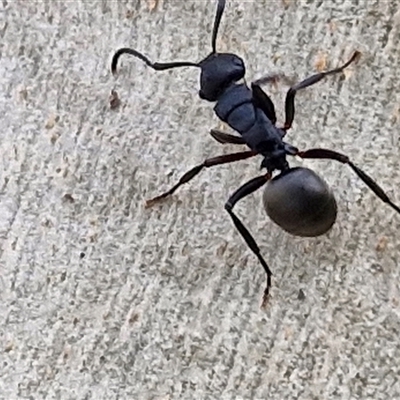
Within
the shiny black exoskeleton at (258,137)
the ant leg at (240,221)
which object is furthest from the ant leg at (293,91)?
the ant leg at (240,221)

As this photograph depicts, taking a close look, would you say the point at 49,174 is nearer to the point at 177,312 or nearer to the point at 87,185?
the point at 87,185

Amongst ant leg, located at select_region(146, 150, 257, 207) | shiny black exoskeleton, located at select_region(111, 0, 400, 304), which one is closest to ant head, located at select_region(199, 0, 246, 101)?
shiny black exoskeleton, located at select_region(111, 0, 400, 304)

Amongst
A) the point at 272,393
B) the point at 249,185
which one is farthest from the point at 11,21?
the point at 272,393

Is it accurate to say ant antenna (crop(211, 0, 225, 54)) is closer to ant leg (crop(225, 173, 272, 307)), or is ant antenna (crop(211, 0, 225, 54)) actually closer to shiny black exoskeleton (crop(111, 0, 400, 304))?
shiny black exoskeleton (crop(111, 0, 400, 304))

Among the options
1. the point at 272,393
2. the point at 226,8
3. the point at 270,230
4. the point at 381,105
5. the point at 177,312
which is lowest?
the point at 272,393

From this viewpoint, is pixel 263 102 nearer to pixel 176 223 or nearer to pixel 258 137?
pixel 258 137
